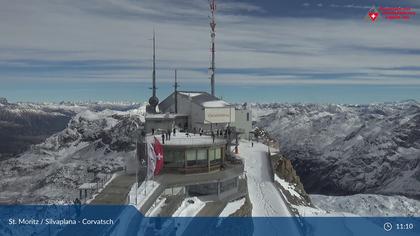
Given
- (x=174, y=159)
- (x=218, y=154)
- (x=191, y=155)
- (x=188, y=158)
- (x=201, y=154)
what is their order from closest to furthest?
(x=174, y=159) → (x=188, y=158) → (x=191, y=155) → (x=201, y=154) → (x=218, y=154)

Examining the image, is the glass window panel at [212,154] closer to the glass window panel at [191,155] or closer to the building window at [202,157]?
the building window at [202,157]

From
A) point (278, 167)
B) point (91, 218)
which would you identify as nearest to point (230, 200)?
point (91, 218)

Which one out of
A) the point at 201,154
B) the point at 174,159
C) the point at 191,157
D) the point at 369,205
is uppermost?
the point at 201,154

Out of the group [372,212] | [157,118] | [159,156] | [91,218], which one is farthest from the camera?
[372,212]

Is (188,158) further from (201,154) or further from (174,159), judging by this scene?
(201,154)

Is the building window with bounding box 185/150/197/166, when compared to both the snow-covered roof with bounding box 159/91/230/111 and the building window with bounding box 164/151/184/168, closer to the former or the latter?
the building window with bounding box 164/151/184/168

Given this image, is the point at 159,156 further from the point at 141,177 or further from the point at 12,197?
the point at 12,197

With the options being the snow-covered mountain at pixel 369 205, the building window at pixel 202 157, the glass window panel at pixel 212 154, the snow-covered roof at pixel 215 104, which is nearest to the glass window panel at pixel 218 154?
the glass window panel at pixel 212 154

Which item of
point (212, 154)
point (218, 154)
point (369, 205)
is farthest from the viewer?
point (369, 205)

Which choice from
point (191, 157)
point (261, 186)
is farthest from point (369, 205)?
point (191, 157)

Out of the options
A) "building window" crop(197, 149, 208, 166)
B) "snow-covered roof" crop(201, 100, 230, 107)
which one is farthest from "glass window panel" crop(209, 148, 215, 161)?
"snow-covered roof" crop(201, 100, 230, 107)

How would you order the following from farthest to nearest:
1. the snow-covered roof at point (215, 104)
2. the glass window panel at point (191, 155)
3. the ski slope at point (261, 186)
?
the snow-covered roof at point (215, 104) → the ski slope at point (261, 186) → the glass window panel at point (191, 155)
